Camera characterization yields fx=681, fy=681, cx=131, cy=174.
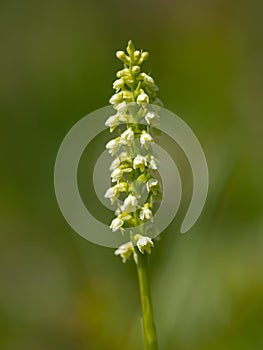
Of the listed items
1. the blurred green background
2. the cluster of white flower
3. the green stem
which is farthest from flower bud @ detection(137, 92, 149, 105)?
the blurred green background

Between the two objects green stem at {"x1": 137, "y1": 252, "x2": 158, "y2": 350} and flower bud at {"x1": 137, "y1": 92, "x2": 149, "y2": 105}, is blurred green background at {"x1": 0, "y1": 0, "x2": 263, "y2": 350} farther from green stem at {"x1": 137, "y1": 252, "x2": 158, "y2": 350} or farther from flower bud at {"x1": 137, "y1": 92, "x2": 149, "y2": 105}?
flower bud at {"x1": 137, "y1": 92, "x2": 149, "y2": 105}

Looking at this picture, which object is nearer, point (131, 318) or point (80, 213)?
point (131, 318)

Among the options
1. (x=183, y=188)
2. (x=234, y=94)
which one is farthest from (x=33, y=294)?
(x=234, y=94)

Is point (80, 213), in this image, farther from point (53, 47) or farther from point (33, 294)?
point (53, 47)

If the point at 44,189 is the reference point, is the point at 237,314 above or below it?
below

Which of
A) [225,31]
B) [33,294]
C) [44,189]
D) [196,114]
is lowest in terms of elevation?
[33,294]

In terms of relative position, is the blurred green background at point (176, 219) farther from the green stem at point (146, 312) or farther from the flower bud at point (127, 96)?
the flower bud at point (127, 96)
